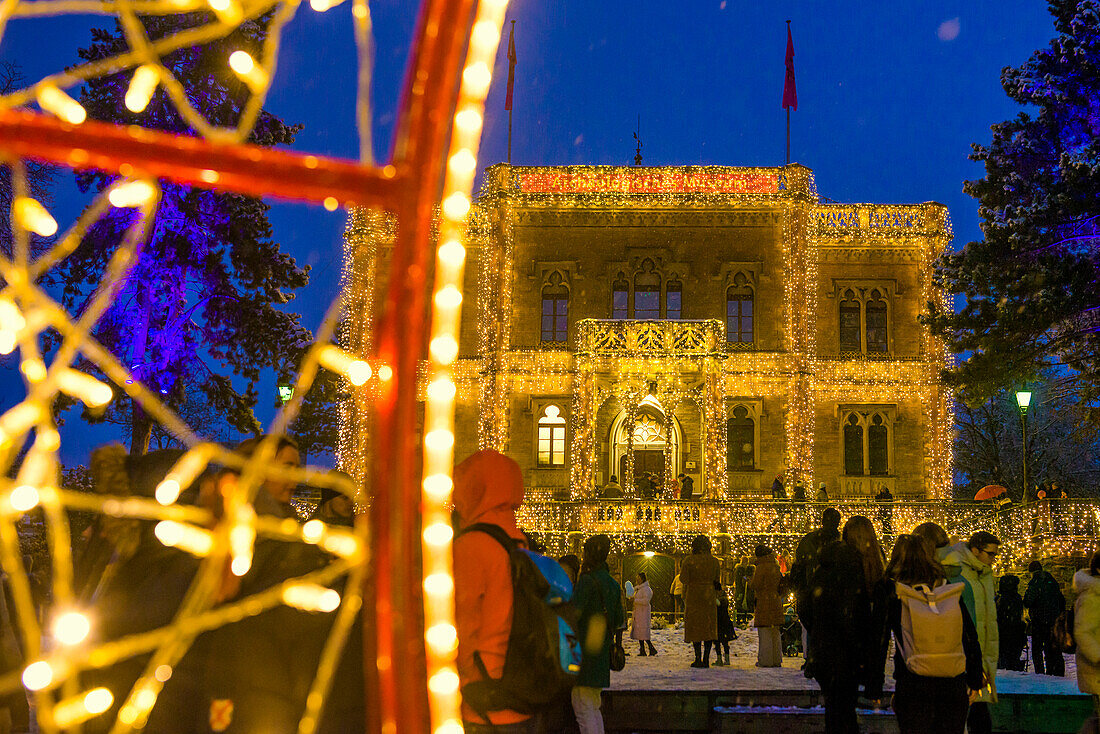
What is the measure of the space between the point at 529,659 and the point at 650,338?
23.9 metres

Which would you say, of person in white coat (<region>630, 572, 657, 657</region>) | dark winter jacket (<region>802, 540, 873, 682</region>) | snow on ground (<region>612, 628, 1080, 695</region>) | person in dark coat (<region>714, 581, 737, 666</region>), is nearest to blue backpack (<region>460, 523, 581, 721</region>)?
dark winter jacket (<region>802, 540, 873, 682</region>)

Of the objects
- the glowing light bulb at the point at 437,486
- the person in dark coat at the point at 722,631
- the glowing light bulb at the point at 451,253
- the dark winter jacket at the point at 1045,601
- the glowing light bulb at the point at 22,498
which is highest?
the glowing light bulb at the point at 451,253

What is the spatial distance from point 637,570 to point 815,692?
15778 millimetres

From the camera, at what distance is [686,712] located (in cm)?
879

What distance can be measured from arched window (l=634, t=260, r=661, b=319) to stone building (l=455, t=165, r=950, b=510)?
0.04 m

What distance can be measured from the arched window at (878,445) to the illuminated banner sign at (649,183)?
765 centimetres

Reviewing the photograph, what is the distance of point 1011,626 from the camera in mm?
12914

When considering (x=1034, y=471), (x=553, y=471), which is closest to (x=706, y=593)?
(x=553, y=471)

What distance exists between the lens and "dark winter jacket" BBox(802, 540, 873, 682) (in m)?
6.54

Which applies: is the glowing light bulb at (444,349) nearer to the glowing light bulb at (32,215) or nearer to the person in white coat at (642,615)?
the glowing light bulb at (32,215)

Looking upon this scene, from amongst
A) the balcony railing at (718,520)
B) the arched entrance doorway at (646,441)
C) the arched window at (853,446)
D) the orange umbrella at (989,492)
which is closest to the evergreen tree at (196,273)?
the balcony railing at (718,520)

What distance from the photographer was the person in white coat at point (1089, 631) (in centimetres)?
652

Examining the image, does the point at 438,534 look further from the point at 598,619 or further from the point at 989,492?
the point at 989,492

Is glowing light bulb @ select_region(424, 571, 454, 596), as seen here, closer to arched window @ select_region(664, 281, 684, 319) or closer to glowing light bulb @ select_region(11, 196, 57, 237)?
glowing light bulb @ select_region(11, 196, 57, 237)
